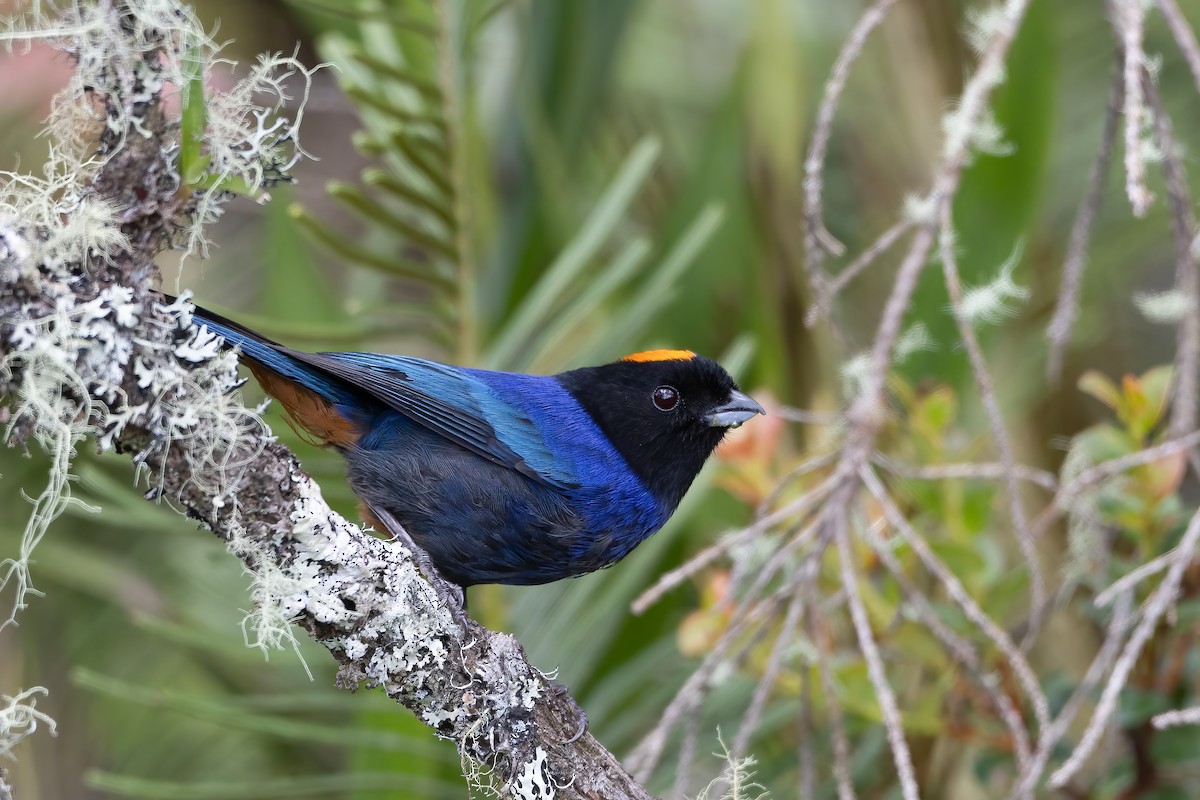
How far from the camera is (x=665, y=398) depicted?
9.78 feet

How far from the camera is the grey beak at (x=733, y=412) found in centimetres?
295

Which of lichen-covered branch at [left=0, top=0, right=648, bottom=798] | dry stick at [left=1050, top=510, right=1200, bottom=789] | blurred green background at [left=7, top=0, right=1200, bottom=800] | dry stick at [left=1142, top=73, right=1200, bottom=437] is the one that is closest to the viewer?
lichen-covered branch at [left=0, top=0, right=648, bottom=798]

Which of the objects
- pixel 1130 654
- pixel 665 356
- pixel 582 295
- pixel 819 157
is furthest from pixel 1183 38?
pixel 582 295

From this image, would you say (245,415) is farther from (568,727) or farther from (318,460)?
(318,460)

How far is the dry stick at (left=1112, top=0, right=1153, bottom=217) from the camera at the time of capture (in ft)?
5.69

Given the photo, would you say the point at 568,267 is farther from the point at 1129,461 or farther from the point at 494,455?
the point at 1129,461

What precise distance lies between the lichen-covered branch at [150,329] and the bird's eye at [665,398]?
1.33 m

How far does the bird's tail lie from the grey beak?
0.85m

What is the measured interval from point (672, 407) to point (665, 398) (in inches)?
1.1

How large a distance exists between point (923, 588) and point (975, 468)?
43.5 inches

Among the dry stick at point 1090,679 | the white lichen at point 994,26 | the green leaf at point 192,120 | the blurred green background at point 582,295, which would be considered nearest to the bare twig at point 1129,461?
the dry stick at point 1090,679

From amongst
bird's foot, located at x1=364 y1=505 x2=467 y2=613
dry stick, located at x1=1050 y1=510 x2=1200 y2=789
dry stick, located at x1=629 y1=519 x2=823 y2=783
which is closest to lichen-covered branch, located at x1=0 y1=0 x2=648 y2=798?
dry stick, located at x1=629 y1=519 x2=823 y2=783

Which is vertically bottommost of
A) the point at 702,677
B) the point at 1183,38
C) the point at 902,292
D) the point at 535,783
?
the point at 535,783

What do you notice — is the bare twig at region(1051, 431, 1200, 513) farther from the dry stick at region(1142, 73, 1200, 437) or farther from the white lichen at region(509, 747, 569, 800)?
the white lichen at region(509, 747, 569, 800)
